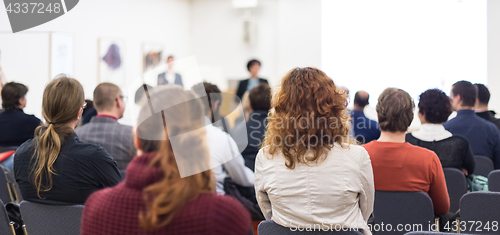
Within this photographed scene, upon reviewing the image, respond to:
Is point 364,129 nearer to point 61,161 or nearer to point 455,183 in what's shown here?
point 455,183

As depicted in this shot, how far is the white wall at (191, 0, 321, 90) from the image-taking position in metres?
7.71

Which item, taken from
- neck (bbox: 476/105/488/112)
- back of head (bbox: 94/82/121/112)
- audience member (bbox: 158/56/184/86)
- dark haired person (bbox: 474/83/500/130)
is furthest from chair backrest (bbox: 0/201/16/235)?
neck (bbox: 476/105/488/112)

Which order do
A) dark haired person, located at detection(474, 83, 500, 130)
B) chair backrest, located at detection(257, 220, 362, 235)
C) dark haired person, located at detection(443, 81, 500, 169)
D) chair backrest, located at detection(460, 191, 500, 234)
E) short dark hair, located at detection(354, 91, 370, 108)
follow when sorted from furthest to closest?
short dark hair, located at detection(354, 91, 370, 108), dark haired person, located at detection(474, 83, 500, 130), dark haired person, located at detection(443, 81, 500, 169), chair backrest, located at detection(460, 191, 500, 234), chair backrest, located at detection(257, 220, 362, 235)

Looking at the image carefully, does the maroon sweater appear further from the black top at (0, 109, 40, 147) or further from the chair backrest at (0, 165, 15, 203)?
the black top at (0, 109, 40, 147)

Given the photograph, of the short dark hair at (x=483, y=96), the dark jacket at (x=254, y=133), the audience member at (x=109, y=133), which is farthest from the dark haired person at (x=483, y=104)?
the audience member at (x=109, y=133)

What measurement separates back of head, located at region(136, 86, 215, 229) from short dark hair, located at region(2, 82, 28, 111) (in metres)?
3.19

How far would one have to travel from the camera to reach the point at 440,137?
8.86ft

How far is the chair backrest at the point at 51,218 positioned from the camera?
1.71 m

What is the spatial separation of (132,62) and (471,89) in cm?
539

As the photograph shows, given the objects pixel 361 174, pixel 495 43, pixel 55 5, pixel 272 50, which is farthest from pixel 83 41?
pixel 495 43

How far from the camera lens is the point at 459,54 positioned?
274 inches

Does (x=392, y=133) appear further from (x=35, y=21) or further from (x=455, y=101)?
(x=35, y=21)

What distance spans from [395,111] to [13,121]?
121 inches

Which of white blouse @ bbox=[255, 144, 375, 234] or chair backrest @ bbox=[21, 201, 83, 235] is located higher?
white blouse @ bbox=[255, 144, 375, 234]
